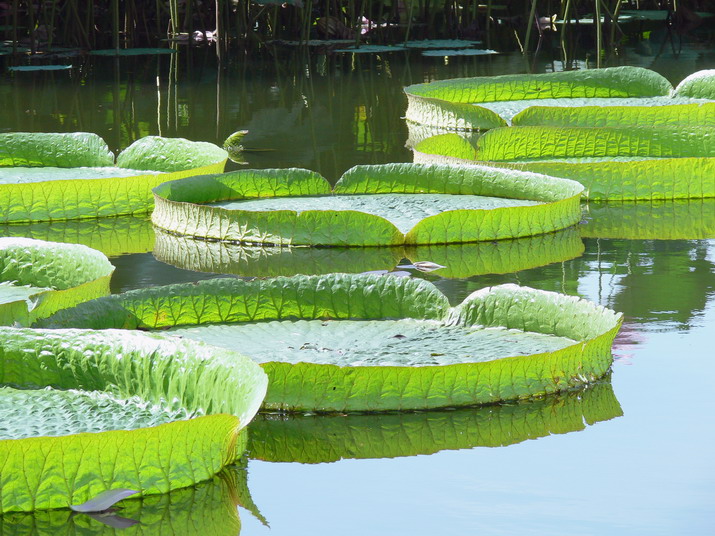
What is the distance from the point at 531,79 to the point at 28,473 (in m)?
5.99

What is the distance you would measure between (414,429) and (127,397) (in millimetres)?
574

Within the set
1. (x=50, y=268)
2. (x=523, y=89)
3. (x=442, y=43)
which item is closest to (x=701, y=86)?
(x=523, y=89)

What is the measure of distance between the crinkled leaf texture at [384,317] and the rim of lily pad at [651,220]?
1.74 meters

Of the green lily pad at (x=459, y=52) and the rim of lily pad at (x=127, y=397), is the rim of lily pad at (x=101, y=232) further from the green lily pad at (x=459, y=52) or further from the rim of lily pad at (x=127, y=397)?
the green lily pad at (x=459, y=52)

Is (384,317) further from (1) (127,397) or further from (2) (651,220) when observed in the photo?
(2) (651,220)

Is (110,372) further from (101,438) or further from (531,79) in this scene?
(531,79)

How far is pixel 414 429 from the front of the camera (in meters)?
2.57

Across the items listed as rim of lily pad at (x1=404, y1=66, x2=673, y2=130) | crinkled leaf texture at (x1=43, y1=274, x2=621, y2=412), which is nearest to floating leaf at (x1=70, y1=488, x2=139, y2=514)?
crinkled leaf texture at (x1=43, y1=274, x2=621, y2=412)

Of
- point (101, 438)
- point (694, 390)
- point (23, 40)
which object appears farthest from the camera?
point (23, 40)

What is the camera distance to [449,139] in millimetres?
5805

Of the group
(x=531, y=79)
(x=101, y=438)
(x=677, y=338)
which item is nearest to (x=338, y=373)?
(x=101, y=438)

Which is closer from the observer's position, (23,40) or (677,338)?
(677,338)

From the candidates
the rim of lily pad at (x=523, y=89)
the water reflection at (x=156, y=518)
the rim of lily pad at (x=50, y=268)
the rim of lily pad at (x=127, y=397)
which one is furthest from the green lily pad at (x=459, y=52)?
the water reflection at (x=156, y=518)

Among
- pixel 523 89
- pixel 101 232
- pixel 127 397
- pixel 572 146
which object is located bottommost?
pixel 101 232
